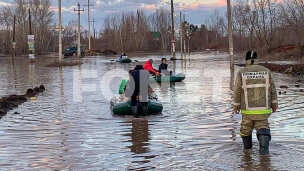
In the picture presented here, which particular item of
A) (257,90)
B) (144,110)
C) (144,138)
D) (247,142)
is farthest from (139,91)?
(257,90)

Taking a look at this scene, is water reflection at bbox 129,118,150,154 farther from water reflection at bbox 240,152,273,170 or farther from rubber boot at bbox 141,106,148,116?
→ water reflection at bbox 240,152,273,170

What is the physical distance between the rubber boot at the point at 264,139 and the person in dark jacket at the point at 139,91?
5527mm

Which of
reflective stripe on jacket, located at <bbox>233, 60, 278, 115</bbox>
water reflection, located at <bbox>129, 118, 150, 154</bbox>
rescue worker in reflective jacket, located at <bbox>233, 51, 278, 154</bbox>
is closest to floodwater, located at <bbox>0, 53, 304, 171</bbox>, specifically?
water reflection, located at <bbox>129, 118, 150, 154</bbox>

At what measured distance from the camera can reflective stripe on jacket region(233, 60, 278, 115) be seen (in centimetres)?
778

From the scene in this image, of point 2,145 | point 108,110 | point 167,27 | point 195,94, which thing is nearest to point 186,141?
point 2,145

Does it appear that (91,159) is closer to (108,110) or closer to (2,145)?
(2,145)

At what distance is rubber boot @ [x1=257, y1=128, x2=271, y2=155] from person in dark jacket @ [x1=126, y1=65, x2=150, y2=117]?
5.53 m

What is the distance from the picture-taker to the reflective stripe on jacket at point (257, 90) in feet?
25.5

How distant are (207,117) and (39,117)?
4856mm

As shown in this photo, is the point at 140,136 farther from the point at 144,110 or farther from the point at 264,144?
the point at 264,144

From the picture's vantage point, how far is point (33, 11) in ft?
330

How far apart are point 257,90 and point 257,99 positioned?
0.15 meters

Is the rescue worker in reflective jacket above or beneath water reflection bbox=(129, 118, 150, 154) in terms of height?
above

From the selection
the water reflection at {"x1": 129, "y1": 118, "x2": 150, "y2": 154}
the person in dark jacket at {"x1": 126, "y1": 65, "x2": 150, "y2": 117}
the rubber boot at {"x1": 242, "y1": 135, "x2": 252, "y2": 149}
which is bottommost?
the water reflection at {"x1": 129, "y1": 118, "x2": 150, "y2": 154}
